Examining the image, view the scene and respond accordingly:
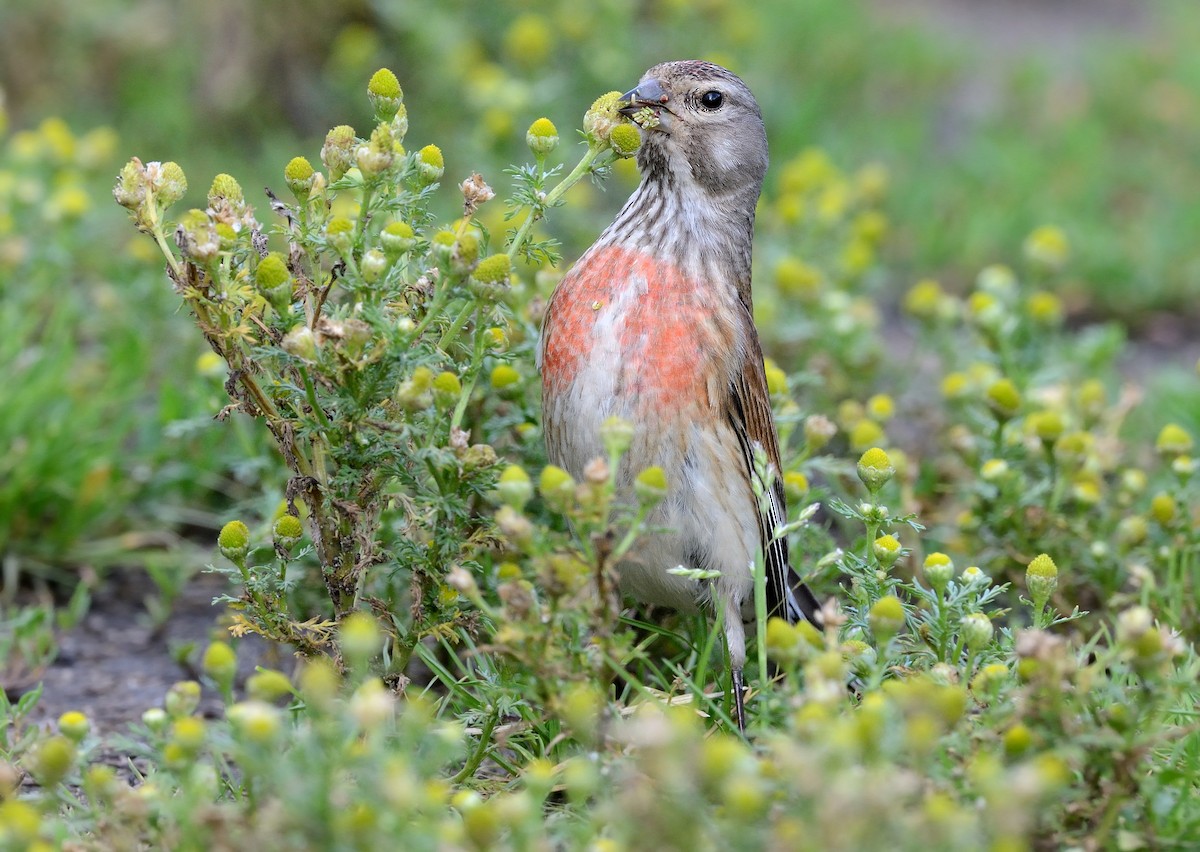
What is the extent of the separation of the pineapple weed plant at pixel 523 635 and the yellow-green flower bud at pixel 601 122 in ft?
0.04

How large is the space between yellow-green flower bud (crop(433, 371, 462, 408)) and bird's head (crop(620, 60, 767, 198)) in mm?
1048

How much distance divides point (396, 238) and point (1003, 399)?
192 centimetres

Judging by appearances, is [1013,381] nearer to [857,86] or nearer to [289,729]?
[289,729]

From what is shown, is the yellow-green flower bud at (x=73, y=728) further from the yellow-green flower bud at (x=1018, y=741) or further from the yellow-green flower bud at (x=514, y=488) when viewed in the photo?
the yellow-green flower bud at (x=1018, y=741)

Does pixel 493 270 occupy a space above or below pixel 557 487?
above

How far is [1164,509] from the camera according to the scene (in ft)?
12.6

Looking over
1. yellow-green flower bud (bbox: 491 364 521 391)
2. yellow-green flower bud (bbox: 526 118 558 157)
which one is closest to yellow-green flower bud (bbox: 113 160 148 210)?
yellow-green flower bud (bbox: 526 118 558 157)

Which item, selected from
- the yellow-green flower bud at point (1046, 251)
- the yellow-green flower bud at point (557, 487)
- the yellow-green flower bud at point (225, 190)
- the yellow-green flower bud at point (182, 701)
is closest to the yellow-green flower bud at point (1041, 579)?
the yellow-green flower bud at point (557, 487)

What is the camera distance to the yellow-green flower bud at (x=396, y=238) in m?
2.69

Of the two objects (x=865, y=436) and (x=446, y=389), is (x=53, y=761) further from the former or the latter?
(x=865, y=436)

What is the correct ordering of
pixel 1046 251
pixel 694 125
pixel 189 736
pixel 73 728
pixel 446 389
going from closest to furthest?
pixel 189 736, pixel 73 728, pixel 446 389, pixel 694 125, pixel 1046 251

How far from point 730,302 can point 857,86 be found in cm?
492

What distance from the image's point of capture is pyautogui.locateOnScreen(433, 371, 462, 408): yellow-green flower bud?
274 centimetres

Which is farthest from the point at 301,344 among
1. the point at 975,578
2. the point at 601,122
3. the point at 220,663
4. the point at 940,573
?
the point at 975,578
